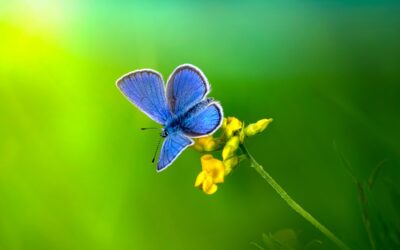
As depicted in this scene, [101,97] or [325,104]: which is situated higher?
[101,97]

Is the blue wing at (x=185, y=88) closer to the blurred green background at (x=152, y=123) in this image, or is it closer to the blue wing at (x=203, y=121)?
the blue wing at (x=203, y=121)

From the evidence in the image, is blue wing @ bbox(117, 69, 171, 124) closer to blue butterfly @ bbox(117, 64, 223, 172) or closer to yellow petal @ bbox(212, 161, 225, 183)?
blue butterfly @ bbox(117, 64, 223, 172)

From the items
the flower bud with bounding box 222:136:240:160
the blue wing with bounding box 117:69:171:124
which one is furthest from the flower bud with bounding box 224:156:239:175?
the blue wing with bounding box 117:69:171:124

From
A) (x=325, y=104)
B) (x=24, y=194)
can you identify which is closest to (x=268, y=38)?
(x=325, y=104)

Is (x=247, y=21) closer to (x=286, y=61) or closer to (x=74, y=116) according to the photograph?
(x=286, y=61)

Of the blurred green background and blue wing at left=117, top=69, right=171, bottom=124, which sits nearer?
blue wing at left=117, top=69, right=171, bottom=124

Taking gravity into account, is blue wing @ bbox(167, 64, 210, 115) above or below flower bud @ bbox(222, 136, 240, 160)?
above

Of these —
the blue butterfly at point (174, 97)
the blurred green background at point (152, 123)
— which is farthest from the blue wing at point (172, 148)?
the blurred green background at point (152, 123)
